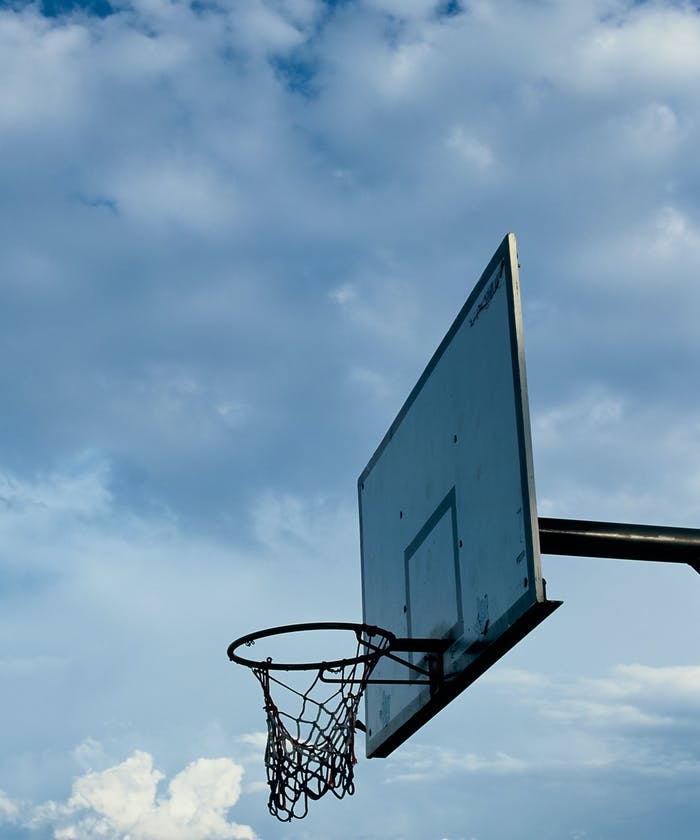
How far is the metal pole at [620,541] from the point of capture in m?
6.08

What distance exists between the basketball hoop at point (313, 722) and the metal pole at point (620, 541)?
4.12 ft

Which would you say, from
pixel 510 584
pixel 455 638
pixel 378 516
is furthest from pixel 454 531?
pixel 378 516

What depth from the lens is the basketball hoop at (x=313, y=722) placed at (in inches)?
266

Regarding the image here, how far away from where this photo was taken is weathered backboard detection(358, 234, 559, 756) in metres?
5.99

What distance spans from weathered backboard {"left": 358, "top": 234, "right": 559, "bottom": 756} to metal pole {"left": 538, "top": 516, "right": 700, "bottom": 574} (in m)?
0.24

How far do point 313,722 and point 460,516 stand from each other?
4.64ft

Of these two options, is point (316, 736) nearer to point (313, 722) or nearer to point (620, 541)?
point (313, 722)

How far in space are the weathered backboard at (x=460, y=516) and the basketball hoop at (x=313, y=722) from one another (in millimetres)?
442

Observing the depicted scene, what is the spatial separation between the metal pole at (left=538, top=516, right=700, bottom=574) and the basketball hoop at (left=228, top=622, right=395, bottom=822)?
126 centimetres

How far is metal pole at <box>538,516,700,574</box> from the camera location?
239 inches

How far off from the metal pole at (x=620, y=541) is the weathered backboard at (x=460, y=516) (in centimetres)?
24

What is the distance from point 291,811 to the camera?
22.1ft

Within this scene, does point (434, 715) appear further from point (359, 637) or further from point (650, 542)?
point (650, 542)

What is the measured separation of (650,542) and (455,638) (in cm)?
118
